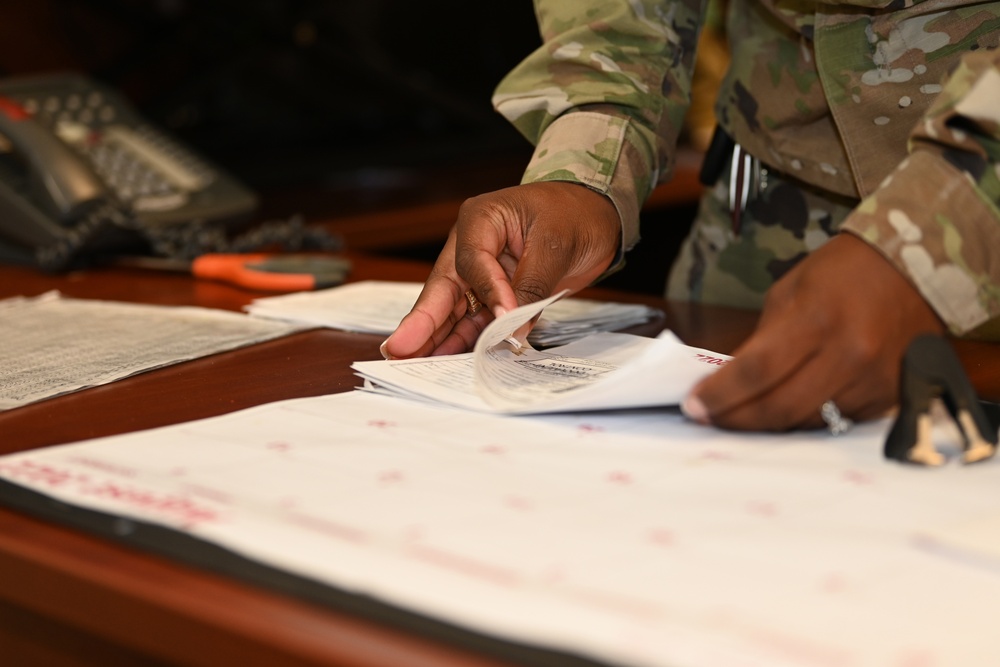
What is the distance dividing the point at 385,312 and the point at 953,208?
0.56m

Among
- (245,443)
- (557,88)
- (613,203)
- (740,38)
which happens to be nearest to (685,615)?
(245,443)

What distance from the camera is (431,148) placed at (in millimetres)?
2373

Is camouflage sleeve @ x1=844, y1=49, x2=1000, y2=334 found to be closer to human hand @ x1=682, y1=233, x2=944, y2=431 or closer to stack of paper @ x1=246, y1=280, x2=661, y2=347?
human hand @ x1=682, y1=233, x2=944, y2=431

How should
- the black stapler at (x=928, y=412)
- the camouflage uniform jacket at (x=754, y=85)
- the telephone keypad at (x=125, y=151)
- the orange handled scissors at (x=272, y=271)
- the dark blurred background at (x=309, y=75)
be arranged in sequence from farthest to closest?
the dark blurred background at (x=309, y=75) < the telephone keypad at (x=125, y=151) < the orange handled scissors at (x=272, y=271) < the camouflage uniform jacket at (x=754, y=85) < the black stapler at (x=928, y=412)

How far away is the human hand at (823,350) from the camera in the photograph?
24.9 inches

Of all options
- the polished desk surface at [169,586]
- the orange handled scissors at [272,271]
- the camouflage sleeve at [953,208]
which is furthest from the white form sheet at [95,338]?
the camouflage sleeve at [953,208]

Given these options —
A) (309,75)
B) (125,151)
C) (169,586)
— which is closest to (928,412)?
(169,586)

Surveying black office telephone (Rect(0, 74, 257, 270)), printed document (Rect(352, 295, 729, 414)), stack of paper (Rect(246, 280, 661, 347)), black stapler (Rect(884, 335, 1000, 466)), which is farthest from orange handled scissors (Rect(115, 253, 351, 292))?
black stapler (Rect(884, 335, 1000, 466))

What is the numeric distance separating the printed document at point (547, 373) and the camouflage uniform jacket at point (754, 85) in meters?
0.20

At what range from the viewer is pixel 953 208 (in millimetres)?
675

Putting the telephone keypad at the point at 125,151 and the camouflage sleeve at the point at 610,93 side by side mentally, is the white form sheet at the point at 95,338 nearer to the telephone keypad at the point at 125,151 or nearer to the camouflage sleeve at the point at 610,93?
the camouflage sleeve at the point at 610,93

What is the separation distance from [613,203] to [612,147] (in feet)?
0.19

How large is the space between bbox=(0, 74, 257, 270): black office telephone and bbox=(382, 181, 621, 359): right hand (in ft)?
2.24

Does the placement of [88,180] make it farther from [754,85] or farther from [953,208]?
[953,208]
